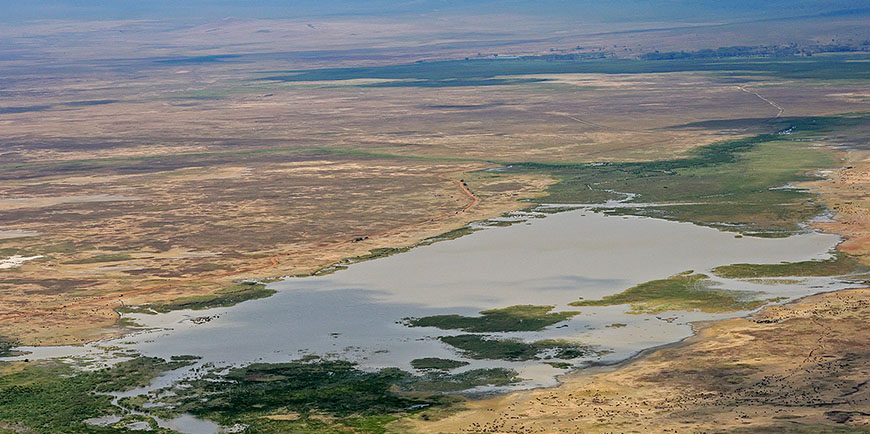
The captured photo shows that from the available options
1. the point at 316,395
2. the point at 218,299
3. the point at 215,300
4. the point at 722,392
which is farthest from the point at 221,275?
the point at 722,392

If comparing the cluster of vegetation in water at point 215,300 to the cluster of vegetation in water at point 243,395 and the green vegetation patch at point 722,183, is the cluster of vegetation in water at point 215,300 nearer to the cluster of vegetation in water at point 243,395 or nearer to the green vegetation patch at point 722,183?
the cluster of vegetation in water at point 243,395

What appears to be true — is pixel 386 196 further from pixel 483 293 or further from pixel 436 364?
pixel 436 364

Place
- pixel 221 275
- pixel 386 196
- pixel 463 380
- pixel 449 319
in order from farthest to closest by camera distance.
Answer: pixel 386 196 < pixel 221 275 < pixel 449 319 < pixel 463 380

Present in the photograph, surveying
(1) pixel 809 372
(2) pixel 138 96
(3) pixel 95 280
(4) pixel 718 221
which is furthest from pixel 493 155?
(2) pixel 138 96

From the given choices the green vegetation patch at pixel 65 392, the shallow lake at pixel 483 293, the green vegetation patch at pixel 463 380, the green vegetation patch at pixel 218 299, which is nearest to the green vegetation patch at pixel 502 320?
the shallow lake at pixel 483 293

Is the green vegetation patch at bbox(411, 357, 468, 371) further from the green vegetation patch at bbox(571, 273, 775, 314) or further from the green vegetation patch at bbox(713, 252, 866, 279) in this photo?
the green vegetation patch at bbox(713, 252, 866, 279)

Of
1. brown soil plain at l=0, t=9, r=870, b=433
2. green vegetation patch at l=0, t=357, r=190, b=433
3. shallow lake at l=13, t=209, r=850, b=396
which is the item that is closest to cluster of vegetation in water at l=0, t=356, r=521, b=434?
green vegetation patch at l=0, t=357, r=190, b=433
